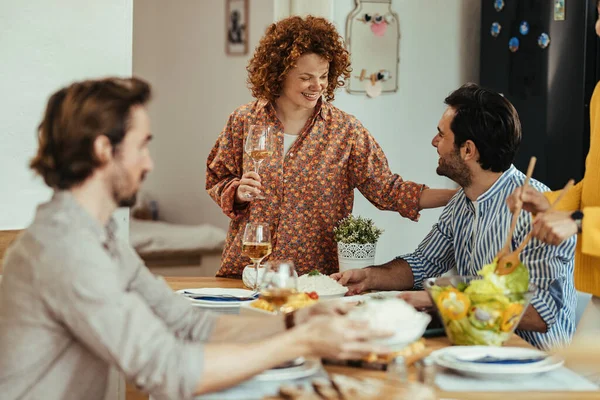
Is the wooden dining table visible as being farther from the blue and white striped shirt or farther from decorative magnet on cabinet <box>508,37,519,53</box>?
decorative magnet on cabinet <box>508,37,519,53</box>

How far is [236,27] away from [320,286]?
458 centimetres

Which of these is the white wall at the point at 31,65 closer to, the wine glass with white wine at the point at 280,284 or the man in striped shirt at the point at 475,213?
the man in striped shirt at the point at 475,213

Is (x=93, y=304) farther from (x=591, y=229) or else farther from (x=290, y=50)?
(x=290, y=50)

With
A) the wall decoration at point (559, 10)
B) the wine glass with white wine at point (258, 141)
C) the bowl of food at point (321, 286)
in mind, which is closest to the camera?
the bowl of food at point (321, 286)

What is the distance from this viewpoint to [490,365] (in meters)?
1.70

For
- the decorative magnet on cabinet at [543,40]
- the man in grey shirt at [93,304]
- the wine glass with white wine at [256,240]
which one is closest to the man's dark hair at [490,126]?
the wine glass with white wine at [256,240]

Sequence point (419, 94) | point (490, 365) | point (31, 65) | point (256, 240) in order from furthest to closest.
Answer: point (419, 94) → point (31, 65) → point (256, 240) → point (490, 365)

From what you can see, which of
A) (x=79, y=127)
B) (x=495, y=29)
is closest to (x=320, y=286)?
(x=79, y=127)

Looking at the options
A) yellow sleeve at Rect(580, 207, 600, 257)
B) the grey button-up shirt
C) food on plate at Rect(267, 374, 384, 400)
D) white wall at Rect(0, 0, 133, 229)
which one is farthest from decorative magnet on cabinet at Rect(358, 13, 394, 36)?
food on plate at Rect(267, 374, 384, 400)

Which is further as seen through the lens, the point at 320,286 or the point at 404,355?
the point at 320,286

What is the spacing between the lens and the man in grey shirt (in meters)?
1.46

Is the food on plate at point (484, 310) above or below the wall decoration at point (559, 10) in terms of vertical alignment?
below

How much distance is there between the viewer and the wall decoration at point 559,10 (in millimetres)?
3854

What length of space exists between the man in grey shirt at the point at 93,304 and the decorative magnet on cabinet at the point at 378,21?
279 cm
